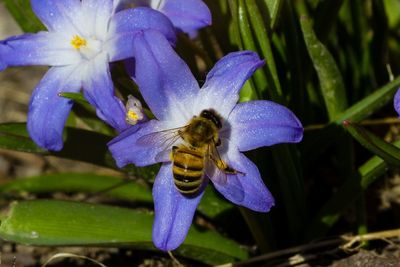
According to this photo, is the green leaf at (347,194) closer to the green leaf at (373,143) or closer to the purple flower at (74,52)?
the green leaf at (373,143)

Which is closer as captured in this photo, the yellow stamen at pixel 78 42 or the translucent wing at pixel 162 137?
the translucent wing at pixel 162 137

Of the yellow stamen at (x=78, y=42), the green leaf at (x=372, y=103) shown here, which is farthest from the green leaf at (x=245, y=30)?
the yellow stamen at (x=78, y=42)

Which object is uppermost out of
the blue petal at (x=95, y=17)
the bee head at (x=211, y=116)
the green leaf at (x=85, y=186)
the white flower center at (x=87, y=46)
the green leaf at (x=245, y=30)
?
the green leaf at (x=245, y=30)

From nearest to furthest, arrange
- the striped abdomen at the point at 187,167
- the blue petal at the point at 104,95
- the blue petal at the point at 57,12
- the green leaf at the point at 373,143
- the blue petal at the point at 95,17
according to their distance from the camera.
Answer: the striped abdomen at the point at 187,167, the green leaf at the point at 373,143, the blue petal at the point at 104,95, the blue petal at the point at 95,17, the blue petal at the point at 57,12

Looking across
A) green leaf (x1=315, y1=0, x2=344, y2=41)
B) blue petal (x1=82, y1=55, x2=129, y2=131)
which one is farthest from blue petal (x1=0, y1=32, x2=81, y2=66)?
green leaf (x1=315, y1=0, x2=344, y2=41)

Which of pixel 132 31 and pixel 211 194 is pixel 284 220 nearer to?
pixel 211 194

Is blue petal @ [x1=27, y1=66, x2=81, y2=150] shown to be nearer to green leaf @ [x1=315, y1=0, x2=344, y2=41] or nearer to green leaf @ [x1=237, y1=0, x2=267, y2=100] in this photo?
green leaf @ [x1=237, y1=0, x2=267, y2=100]
